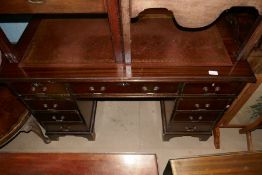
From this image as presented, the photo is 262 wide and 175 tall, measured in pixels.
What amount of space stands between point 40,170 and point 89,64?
2.96 ft

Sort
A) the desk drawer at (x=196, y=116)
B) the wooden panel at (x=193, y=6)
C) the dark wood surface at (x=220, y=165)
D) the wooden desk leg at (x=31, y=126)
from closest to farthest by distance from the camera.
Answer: the wooden panel at (x=193, y=6)
the dark wood surface at (x=220, y=165)
the desk drawer at (x=196, y=116)
the wooden desk leg at (x=31, y=126)

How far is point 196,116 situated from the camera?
7.75ft

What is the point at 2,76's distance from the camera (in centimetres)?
181

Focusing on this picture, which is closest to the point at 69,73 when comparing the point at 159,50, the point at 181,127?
the point at 159,50

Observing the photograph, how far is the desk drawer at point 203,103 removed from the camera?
6.87ft

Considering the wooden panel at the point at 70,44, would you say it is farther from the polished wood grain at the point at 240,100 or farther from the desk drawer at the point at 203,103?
the polished wood grain at the point at 240,100

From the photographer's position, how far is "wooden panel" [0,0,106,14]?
1437 mm

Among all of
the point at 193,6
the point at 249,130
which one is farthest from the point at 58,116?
the point at 249,130

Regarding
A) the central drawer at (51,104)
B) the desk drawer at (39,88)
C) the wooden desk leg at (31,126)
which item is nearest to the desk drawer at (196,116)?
the central drawer at (51,104)

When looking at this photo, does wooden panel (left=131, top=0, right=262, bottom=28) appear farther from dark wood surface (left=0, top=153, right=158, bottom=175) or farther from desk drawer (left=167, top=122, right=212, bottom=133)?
desk drawer (left=167, top=122, right=212, bottom=133)

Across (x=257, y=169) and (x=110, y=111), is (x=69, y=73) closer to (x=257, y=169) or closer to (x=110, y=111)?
(x=110, y=111)

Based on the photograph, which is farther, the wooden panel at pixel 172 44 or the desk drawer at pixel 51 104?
the desk drawer at pixel 51 104

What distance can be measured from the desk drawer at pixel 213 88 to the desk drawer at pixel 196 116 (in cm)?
35

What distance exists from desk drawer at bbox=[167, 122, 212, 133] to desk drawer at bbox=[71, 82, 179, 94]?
0.64 m
